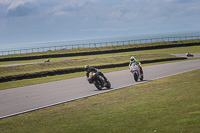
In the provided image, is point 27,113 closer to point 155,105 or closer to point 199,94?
point 155,105

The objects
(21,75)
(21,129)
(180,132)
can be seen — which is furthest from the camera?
(21,75)

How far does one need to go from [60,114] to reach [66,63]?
28489 mm

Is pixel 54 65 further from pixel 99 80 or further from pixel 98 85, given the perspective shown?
pixel 98 85

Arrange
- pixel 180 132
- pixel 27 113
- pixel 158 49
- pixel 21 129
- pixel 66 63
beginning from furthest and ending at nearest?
pixel 158 49, pixel 66 63, pixel 27 113, pixel 21 129, pixel 180 132

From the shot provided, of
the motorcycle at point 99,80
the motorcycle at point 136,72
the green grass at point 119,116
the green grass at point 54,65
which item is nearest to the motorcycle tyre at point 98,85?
the motorcycle at point 99,80

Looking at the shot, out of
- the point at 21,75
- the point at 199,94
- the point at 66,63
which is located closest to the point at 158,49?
the point at 66,63

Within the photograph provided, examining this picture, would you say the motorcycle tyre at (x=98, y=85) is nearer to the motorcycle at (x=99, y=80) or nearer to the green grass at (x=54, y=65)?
the motorcycle at (x=99, y=80)

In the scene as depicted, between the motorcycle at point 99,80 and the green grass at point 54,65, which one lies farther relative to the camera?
the green grass at point 54,65

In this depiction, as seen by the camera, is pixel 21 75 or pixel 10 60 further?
pixel 10 60

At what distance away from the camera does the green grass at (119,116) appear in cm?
798

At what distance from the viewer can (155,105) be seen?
10742 mm

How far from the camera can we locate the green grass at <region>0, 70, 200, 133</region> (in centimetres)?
798

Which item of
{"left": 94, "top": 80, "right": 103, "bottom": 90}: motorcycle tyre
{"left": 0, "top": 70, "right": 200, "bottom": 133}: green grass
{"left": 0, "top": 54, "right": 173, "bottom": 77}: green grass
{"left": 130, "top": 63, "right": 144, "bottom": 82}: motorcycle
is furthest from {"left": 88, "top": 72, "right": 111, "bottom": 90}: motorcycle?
{"left": 0, "top": 54, "right": 173, "bottom": 77}: green grass

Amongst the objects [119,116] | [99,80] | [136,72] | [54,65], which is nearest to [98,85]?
[99,80]
